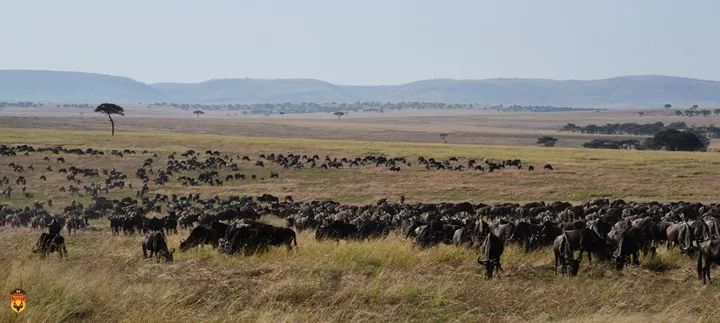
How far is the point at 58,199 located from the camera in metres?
43.1

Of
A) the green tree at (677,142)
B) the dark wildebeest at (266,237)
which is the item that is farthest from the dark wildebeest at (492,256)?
the green tree at (677,142)

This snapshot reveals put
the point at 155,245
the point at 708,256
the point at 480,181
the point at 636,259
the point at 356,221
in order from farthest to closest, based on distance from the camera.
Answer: the point at 480,181, the point at 356,221, the point at 155,245, the point at 636,259, the point at 708,256

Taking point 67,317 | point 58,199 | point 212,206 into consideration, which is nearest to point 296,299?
point 67,317

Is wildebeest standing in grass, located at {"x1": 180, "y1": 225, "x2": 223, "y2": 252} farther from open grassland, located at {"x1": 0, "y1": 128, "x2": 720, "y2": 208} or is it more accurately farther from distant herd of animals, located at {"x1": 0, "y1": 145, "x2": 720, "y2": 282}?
open grassland, located at {"x1": 0, "y1": 128, "x2": 720, "y2": 208}

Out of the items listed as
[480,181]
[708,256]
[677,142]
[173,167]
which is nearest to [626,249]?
[708,256]

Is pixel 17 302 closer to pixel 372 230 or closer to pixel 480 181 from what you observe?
pixel 372 230

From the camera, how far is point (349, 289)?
11086 millimetres

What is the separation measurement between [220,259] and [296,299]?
4201 mm

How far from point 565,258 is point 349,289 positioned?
4.98m

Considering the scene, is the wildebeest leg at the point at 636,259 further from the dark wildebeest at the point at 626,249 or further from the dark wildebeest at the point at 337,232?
the dark wildebeest at the point at 337,232

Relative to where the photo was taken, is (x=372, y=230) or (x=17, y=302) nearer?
(x=17, y=302)

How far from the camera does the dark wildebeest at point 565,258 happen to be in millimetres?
13836

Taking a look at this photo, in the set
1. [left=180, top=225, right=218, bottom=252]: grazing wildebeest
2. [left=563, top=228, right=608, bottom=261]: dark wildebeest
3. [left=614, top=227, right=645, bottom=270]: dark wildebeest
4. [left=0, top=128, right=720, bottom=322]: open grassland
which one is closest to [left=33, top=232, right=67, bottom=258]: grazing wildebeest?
[left=0, top=128, right=720, bottom=322]: open grassland

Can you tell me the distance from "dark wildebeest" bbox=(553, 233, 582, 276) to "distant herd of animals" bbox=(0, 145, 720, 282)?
0.02 meters
